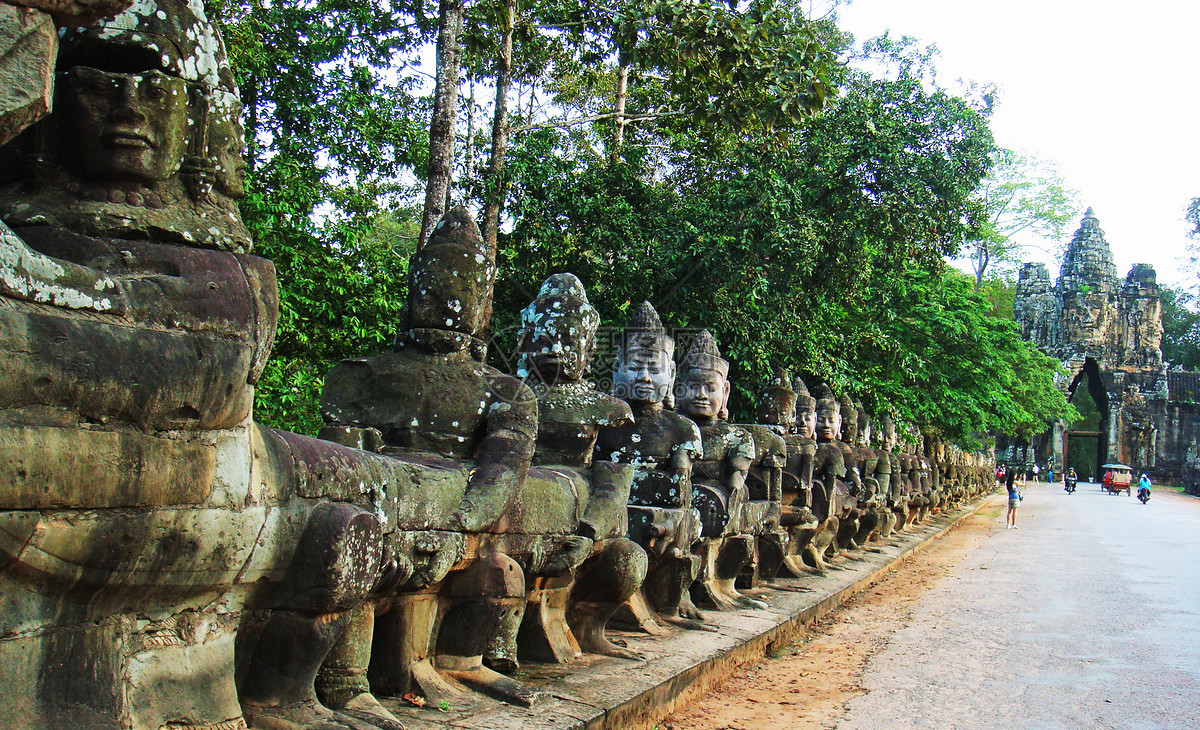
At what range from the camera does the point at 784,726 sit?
16.5ft

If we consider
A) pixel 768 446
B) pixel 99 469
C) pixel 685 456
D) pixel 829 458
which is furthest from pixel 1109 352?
pixel 99 469

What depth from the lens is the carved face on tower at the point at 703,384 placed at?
766 cm

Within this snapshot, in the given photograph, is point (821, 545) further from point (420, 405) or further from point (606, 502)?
point (420, 405)

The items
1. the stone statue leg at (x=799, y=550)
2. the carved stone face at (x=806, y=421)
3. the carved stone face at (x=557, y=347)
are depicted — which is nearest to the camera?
the carved stone face at (x=557, y=347)

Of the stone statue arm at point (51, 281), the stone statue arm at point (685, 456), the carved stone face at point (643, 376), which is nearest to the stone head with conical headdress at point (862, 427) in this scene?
the carved stone face at point (643, 376)

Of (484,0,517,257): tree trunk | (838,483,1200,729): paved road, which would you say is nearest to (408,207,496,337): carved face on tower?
(838,483,1200,729): paved road

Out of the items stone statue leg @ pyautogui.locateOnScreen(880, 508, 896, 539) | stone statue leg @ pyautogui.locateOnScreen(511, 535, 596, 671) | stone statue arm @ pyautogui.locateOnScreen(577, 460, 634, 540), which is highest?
stone statue arm @ pyautogui.locateOnScreen(577, 460, 634, 540)

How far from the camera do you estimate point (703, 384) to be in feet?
25.1

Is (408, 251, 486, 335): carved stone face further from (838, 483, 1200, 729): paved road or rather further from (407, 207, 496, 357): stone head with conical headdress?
(838, 483, 1200, 729): paved road

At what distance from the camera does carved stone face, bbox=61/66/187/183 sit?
2.79 m

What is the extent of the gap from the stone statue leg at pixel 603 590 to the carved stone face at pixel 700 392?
255 centimetres

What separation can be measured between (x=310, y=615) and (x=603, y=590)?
2.26m

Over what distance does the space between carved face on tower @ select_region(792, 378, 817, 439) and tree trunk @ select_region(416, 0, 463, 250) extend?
4372 mm

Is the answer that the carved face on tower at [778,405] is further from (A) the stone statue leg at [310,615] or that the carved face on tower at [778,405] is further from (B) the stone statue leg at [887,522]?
(A) the stone statue leg at [310,615]
